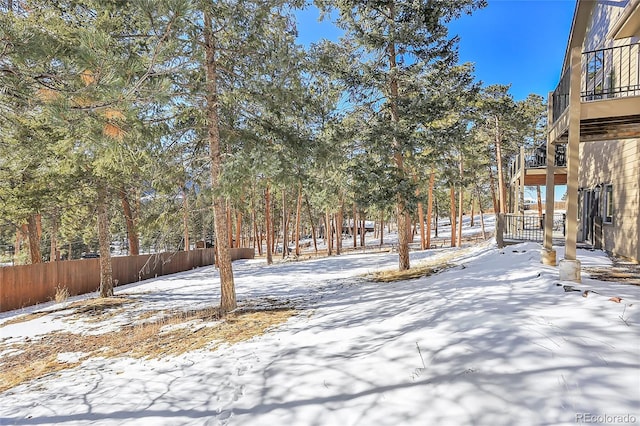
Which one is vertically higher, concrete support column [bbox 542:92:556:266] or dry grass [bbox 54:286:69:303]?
concrete support column [bbox 542:92:556:266]

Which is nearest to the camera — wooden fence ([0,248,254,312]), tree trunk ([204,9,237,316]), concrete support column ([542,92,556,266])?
tree trunk ([204,9,237,316])

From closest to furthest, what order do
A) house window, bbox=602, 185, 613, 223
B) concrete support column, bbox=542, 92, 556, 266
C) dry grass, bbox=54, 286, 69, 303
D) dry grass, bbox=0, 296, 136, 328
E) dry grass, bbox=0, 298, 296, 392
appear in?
1. dry grass, bbox=0, 298, 296, 392
2. concrete support column, bbox=542, 92, 556, 266
3. dry grass, bbox=0, 296, 136, 328
4. house window, bbox=602, 185, 613, 223
5. dry grass, bbox=54, 286, 69, 303

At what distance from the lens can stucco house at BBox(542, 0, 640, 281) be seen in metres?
5.06

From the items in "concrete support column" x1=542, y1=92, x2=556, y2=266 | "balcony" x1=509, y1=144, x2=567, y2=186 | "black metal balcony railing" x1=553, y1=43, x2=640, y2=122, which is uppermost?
"black metal balcony railing" x1=553, y1=43, x2=640, y2=122

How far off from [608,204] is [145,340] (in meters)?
12.3

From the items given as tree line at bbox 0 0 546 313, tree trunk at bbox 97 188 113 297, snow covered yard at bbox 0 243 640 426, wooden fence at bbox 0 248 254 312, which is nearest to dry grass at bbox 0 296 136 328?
tree trunk at bbox 97 188 113 297

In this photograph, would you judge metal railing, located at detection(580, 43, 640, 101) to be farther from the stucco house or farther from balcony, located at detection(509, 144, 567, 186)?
balcony, located at detection(509, 144, 567, 186)

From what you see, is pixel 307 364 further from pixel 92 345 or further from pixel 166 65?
pixel 166 65

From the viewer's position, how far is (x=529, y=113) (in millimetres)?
21844

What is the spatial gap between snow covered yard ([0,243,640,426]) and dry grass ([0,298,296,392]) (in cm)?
29

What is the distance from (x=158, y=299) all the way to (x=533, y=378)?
991 centimetres

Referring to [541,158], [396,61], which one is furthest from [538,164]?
[396,61]

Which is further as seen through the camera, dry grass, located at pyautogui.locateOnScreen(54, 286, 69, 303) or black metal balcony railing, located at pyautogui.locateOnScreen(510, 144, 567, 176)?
black metal balcony railing, located at pyautogui.locateOnScreen(510, 144, 567, 176)

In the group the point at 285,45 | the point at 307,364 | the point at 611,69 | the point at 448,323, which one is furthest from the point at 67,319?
the point at 611,69
